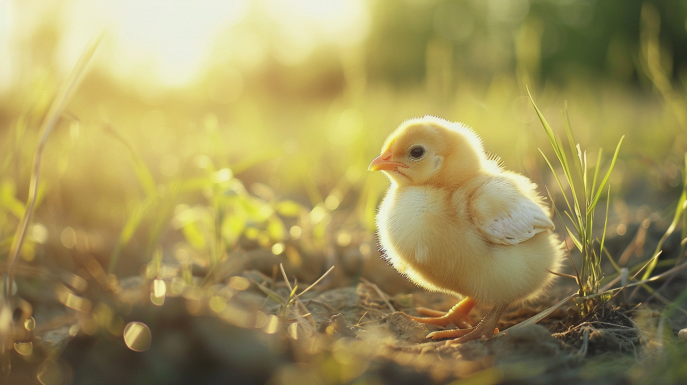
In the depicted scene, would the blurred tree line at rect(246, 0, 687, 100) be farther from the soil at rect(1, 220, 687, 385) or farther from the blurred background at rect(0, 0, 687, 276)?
the soil at rect(1, 220, 687, 385)

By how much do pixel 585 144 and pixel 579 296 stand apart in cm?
367

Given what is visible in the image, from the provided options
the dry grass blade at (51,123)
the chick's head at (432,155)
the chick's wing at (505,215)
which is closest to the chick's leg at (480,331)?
the chick's wing at (505,215)

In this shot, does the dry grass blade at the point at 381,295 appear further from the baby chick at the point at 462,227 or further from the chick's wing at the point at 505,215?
the chick's wing at the point at 505,215

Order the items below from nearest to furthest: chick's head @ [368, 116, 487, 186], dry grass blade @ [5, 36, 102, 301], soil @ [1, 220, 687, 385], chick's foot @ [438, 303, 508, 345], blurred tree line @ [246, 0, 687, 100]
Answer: soil @ [1, 220, 687, 385]
dry grass blade @ [5, 36, 102, 301]
chick's foot @ [438, 303, 508, 345]
chick's head @ [368, 116, 487, 186]
blurred tree line @ [246, 0, 687, 100]

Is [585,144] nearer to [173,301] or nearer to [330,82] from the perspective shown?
[173,301]

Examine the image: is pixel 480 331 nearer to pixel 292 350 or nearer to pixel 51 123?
pixel 292 350

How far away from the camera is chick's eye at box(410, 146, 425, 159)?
200cm

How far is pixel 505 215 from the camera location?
179 centimetres

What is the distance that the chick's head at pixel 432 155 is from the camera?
199 cm

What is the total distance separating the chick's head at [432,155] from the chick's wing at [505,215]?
0.15 metres

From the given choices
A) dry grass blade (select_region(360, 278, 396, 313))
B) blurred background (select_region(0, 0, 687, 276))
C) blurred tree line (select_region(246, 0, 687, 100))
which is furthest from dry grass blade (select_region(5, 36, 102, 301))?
blurred tree line (select_region(246, 0, 687, 100))

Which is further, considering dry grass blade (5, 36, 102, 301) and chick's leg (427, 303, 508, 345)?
chick's leg (427, 303, 508, 345)

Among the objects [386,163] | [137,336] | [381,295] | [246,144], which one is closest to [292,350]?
[137,336]

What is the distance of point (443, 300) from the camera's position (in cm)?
241
